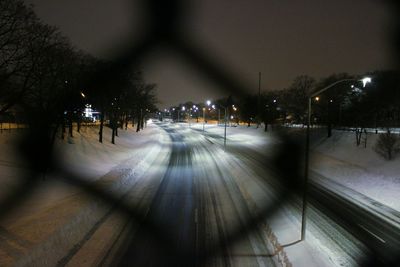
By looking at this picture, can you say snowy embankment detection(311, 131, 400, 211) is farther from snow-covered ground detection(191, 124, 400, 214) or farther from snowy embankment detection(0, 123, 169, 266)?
snowy embankment detection(0, 123, 169, 266)

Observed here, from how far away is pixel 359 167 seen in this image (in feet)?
113

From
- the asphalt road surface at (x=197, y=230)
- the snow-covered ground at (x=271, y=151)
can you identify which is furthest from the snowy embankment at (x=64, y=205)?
the asphalt road surface at (x=197, y=230)

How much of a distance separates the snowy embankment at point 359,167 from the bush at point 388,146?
2.09 feet

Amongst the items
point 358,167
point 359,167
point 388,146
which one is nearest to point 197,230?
point 358,167

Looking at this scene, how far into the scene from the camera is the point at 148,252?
40.4 feet

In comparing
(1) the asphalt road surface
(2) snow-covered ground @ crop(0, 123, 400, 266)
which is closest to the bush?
(2) snow-covered ground @ crop(0, 123, 400, 266)

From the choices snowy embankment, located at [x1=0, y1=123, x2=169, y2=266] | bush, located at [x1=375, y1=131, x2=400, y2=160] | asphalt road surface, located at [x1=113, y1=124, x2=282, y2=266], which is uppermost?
bush, located at [x1=375, y1=131, x2=400, y2=160]

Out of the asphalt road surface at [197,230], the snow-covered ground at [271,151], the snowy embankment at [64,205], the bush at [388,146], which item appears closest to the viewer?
the asphalt road surface at [197,230]

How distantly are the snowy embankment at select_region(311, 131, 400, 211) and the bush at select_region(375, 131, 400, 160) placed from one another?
0.64 m

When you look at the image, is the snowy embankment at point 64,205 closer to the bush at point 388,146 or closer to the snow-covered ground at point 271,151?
the snow-covered ground at point 271,151

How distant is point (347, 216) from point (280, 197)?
4.23 metres

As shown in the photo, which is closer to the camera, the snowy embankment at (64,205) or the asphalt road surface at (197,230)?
the asphalt road surface at (197,230)

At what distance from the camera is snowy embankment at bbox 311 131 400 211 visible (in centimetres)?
2411

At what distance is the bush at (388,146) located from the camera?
114 feet
